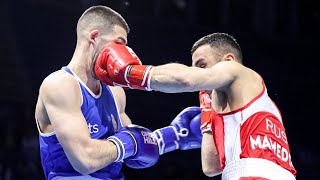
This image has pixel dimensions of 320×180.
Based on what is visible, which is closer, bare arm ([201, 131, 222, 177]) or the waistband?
the waistband

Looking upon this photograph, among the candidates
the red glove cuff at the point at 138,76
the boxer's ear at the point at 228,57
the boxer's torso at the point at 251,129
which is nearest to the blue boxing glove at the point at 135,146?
the red glove cuff at the point at 138,76

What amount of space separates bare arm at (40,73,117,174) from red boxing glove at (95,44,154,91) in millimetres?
187

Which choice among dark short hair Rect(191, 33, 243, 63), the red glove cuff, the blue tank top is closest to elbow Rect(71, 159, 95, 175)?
the blue tank top

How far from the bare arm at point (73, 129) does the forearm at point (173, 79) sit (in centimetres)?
41

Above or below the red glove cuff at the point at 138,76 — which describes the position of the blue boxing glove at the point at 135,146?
below

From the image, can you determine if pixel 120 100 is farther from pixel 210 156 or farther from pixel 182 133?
pixel 210 156

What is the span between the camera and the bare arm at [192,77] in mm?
2562

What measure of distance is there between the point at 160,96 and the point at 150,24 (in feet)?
4.79

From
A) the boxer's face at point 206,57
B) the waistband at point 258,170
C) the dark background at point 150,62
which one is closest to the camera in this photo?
the waistband at point 258,170

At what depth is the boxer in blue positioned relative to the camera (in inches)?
109

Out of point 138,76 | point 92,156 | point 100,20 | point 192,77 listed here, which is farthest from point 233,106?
point 100,20

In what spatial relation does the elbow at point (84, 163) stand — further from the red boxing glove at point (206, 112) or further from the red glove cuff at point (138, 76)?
the red boxing glove at point (206, 112)

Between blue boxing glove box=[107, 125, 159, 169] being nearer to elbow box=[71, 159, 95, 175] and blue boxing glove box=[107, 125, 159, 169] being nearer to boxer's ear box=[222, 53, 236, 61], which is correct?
elbow box=[71, 159, 95, 175]

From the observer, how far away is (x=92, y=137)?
293cm
